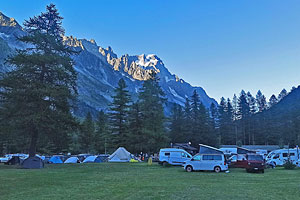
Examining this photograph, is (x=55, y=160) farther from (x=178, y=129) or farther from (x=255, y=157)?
(x=178, y=129)

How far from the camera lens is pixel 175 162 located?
2673 cm

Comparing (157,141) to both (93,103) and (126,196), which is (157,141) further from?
(93,103)

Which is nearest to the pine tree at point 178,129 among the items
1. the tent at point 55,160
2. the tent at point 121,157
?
the tent at point 121,157

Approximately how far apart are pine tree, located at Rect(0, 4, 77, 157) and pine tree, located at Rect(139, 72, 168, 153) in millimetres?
16619

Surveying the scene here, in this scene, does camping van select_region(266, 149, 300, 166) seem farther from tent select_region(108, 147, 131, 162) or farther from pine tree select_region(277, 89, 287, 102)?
pine tree select_region(277, 89, 287, 102)

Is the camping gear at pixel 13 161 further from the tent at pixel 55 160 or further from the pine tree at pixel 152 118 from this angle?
the pine tree at pixel 152 118

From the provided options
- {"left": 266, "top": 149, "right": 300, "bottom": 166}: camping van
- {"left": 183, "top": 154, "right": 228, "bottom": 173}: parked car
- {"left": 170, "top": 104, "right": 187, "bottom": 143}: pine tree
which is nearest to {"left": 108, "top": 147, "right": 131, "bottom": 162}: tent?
{"left": 183, "top": 154, "right": 228, "bottom": 173}: parked car

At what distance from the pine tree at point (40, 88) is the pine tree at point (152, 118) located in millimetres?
16619

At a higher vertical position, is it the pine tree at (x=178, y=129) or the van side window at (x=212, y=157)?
the pine tree at (x=178, y=129)

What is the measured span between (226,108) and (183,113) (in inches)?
801

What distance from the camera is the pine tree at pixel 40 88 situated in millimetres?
23062

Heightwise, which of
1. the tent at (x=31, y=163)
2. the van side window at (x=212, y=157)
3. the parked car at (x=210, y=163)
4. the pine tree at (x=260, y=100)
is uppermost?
the pine tree at (x=260, y=100)

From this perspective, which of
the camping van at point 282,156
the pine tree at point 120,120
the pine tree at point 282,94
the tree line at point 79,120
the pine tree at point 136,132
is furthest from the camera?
the pine tree at point 282,94

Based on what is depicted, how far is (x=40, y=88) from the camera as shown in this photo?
23.3 meters
